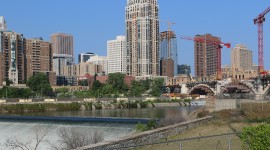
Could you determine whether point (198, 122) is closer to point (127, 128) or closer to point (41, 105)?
point (127, 128)

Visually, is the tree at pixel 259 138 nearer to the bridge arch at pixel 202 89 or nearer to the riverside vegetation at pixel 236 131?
the riverside vegetation at pixel 236 131

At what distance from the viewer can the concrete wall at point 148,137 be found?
21353 millimetres

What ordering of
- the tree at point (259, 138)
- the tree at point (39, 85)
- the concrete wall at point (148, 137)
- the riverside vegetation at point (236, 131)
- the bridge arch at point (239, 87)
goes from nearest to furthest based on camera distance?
the tree at point (259, 138), the riverside vegetation at point (236, 131), the concrete wall at point (148, 137), the bridge arch at point (239, 87), the tree at point (39, 85)

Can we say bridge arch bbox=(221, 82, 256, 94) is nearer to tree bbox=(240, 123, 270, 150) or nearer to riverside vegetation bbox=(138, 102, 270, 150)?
riverside vegetation bbox=(138, 102, 270, 150)

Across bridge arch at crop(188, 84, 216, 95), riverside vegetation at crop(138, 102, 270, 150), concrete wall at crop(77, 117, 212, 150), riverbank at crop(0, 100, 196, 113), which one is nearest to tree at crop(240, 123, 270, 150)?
riverside vegetation at crop(138, 102, 270, 150)

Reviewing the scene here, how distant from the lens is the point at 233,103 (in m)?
44.7

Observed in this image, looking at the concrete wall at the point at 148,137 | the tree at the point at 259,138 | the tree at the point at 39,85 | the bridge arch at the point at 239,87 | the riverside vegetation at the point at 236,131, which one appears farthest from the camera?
the tree at the point at 39,85

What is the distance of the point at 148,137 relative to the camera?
26.4 m

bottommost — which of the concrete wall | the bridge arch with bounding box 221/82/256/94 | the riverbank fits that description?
the riverbank

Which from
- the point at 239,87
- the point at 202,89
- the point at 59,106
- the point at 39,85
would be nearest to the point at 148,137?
the point at 59,106

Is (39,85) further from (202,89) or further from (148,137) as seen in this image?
(148,137)

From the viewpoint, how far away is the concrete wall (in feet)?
70.1

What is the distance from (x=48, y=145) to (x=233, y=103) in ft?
64.6

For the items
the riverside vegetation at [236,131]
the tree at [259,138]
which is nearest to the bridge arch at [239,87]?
the riverside vegetation at [236,131]
